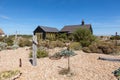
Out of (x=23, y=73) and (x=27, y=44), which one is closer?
(x=23, y=73)

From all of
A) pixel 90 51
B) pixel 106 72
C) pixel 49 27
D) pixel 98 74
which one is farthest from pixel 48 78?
pixel 49 27

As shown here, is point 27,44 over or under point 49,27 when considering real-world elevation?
under

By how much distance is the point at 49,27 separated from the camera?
32.5m

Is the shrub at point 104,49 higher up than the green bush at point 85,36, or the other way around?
the green bush at point 85,36

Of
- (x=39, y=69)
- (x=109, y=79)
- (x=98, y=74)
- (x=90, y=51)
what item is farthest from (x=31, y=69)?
(x=90, y=51)

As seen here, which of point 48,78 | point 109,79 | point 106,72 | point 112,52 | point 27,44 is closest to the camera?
point 109,79

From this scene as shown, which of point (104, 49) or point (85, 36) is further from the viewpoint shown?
point (85, 36)

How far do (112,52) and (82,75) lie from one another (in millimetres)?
6086

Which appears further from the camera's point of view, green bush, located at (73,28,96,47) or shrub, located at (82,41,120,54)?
green bush, located at (73,28,96,47)

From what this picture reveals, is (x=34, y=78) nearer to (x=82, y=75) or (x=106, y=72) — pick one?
(x=82, y=75)

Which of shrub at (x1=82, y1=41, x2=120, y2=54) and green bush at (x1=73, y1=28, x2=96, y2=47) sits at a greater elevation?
green bush at (x1=73, y1=28, x2=96, y2=47)

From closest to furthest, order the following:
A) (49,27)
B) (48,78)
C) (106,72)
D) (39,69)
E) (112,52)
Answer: (48,78) → (106,72) → (39,69) → (112,52) → (49,27)

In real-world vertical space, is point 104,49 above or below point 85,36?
below

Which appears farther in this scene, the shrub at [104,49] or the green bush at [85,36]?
the green bush at [85,36]
